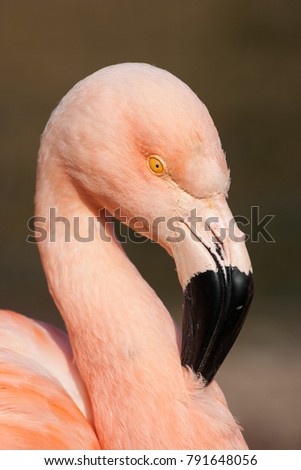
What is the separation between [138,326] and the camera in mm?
2404

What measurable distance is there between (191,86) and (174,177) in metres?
5.75

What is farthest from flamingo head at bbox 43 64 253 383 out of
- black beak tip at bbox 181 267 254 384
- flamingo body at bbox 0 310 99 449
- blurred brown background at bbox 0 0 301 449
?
blurred brown background at bbox 0 0 301 449

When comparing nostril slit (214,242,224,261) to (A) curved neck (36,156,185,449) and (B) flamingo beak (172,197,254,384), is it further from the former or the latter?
(A) curved neck (36,156,185,449)

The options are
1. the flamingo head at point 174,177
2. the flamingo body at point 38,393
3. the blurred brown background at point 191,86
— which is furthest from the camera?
the blurred brown background at point 191,86

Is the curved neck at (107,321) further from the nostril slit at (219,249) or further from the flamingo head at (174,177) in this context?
the nostril slit at (219,249)

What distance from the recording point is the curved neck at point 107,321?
7.74 feet

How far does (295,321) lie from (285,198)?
4.97 ft

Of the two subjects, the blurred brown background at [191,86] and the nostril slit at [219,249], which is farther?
the blurred brown background at [191,86]

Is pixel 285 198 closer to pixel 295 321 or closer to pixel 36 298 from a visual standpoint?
pixel 295 321

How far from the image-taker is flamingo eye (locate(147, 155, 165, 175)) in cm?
220

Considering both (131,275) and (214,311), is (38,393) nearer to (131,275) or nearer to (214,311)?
(131,275)

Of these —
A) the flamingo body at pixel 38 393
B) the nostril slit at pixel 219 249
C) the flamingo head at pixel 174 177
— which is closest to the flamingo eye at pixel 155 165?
the flamingo head at pixel 174 177

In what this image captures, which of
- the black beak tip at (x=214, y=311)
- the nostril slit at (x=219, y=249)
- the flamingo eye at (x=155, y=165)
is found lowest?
the black beak tip at (x=214, y=311)

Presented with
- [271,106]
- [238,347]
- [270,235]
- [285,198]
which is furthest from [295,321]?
[271,106]
